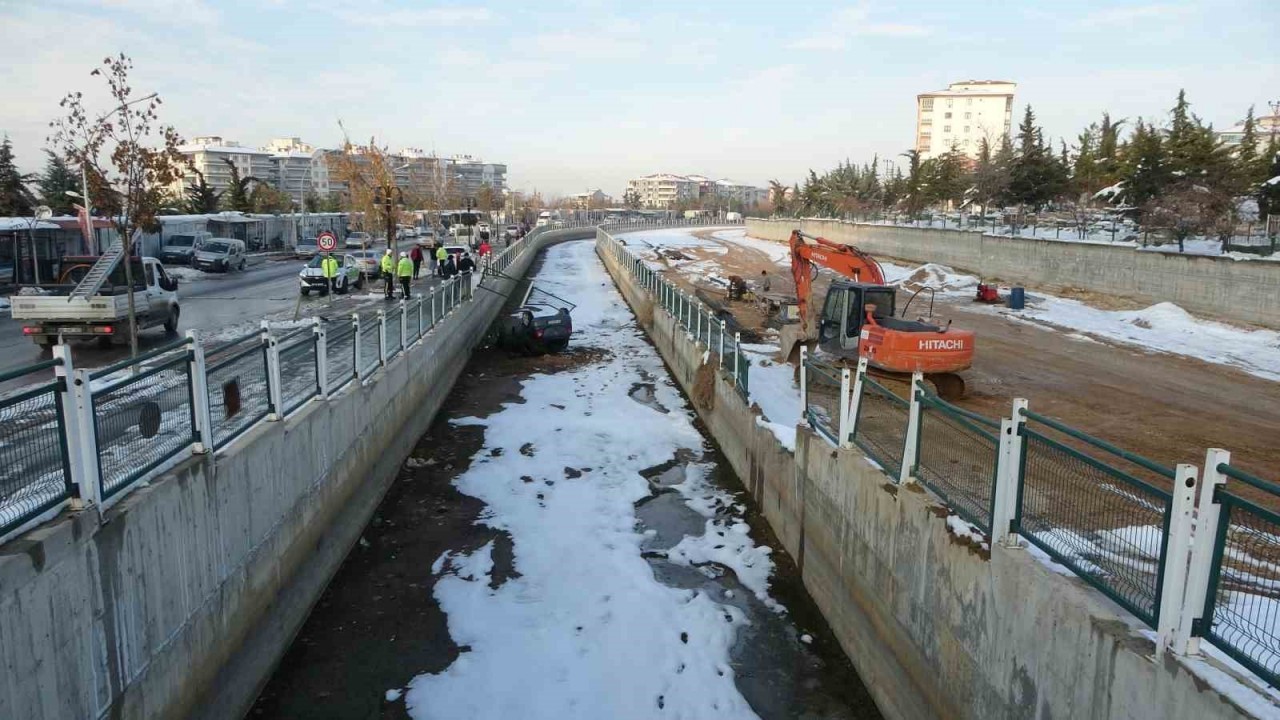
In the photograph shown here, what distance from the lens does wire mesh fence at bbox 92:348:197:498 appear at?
223 inches

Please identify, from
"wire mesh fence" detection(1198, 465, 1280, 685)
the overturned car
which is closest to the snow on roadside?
"wire mesh fence" detection(1198, 465, 1280, 685)

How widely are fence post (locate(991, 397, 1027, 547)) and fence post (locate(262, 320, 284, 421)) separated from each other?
266 inches

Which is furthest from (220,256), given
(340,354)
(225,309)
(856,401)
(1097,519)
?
(1097,519)

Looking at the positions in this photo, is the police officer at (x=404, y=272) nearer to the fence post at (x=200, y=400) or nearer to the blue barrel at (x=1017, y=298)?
the fence post at (x=200, y=400)

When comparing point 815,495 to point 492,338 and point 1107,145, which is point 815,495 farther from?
point 1107,145

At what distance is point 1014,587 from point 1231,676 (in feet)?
4.93

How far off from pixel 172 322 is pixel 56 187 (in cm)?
4267

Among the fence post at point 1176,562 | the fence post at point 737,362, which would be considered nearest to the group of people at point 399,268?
the fence post at point 737,362

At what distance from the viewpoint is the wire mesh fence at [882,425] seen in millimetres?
7648

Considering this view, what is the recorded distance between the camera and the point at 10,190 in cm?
3822

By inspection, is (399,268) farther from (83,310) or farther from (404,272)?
(83,310)

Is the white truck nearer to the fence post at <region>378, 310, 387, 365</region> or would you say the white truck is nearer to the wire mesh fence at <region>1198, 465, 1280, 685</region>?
the fence post at <region>378, 310, 387, 365</region>

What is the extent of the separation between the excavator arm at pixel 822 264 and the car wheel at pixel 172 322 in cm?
1509

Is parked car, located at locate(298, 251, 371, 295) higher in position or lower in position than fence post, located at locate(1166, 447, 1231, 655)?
lower
